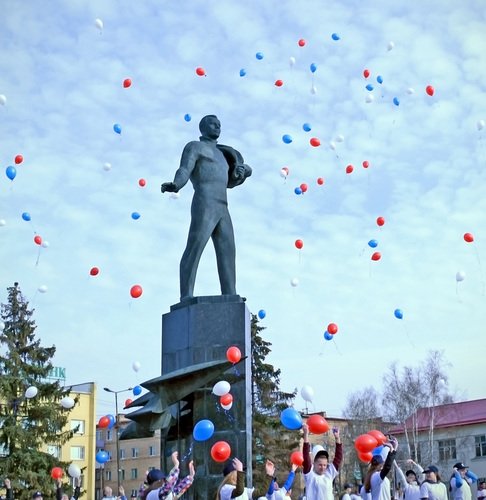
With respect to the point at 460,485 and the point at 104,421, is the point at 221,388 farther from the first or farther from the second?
the point at 460,485

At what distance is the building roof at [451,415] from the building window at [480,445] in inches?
45.4

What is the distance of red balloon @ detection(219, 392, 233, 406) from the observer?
10.2 m

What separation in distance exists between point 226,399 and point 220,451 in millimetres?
719

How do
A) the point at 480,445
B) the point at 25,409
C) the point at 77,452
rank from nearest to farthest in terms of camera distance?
the point at 25,409, the point at 77,452, the point at 480,445

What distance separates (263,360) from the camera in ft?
106

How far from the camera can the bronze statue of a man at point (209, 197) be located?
37.1 ft

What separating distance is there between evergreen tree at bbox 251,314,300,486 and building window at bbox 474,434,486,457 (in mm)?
20988

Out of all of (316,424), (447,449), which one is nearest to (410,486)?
(316,424)

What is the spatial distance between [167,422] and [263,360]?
72.3ft

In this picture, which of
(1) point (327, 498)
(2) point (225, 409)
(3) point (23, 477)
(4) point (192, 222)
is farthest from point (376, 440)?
(3) point (23, 477)

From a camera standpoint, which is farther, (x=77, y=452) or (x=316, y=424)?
(x=77, y=452)

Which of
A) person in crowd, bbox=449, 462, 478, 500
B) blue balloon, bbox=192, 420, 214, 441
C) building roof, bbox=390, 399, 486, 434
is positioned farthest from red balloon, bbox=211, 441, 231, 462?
building roof, bbox=390, 399, 486, 434

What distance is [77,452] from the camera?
4722cm

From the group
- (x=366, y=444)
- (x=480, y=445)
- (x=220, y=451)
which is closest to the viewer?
(x=220, y=451)
